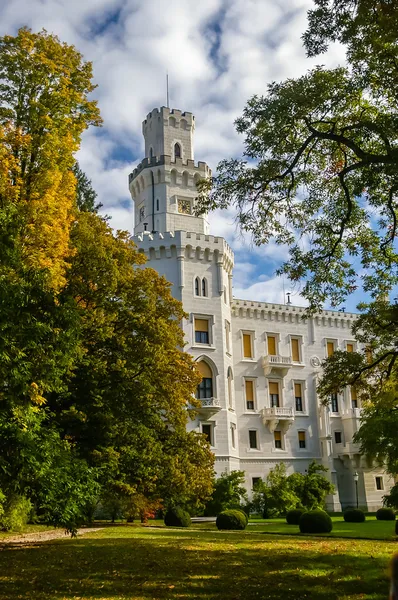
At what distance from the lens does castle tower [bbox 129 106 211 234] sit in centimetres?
4722

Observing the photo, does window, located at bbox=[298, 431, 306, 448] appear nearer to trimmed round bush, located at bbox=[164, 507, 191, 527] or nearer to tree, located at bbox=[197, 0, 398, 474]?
trimmed round bush, located at bbox=[164, 507, 191, 527]

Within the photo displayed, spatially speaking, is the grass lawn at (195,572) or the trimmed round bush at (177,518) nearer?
the grass lawn at (195,572)

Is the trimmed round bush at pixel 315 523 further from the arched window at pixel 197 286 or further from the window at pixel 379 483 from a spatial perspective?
the window at pixel 379 483

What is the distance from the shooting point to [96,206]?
35125mm

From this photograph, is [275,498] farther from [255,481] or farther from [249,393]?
[249,393]

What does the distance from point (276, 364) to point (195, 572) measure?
37339mm

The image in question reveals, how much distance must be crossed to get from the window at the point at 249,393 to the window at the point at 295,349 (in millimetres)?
5247

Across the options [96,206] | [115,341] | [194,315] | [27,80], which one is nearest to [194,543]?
[115,341]

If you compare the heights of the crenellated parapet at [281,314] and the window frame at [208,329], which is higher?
the crenellated parapet at [281,314]

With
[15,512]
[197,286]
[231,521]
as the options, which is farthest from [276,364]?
[15,512]

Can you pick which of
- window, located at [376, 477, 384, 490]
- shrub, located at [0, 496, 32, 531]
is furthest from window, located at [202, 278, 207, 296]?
shrub, located at [0, 496, 32, 531]

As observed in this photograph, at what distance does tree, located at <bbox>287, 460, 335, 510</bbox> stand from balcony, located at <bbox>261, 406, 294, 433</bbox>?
4527 millimetres

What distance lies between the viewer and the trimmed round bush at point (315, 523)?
23.3 meters

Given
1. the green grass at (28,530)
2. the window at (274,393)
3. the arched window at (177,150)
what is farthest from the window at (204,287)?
the green grass at (28,530)
